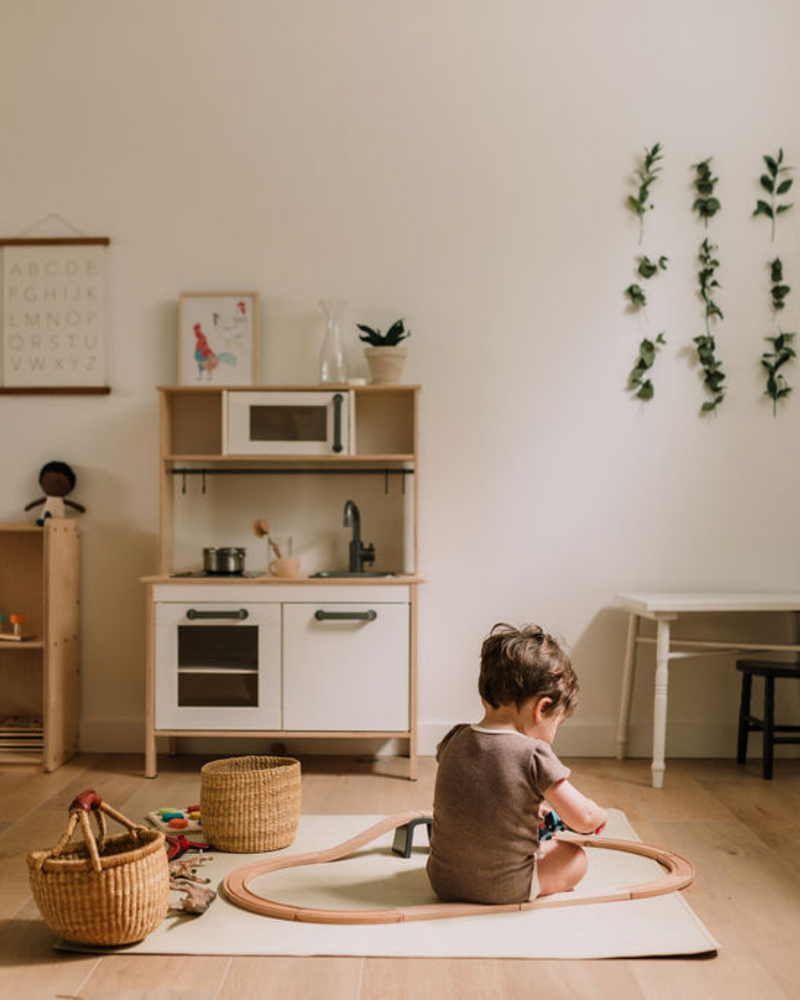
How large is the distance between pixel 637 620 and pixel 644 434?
27.8 inches

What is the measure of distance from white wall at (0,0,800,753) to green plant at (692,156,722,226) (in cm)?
4

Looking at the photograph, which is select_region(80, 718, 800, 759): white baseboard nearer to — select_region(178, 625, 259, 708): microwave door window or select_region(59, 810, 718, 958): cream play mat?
select_region(178, 625, 259, 708): microwave door window

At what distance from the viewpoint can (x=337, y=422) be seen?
3.79 meters

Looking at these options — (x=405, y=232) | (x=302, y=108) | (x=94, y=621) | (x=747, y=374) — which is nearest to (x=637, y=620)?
(x=747, y=374)

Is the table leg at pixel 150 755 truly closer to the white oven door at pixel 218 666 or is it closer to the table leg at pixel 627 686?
the white oven door at pixel 218 666

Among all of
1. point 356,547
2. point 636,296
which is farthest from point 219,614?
point 636,296

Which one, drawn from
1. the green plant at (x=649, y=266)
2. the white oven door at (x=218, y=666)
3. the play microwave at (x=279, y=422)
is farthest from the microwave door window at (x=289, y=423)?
the green plant at (x=649, y=266)

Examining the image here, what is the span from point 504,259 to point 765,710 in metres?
1.90

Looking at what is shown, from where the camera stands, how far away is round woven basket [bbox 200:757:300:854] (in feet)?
8.98

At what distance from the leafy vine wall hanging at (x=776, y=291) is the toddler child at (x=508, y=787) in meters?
2.15

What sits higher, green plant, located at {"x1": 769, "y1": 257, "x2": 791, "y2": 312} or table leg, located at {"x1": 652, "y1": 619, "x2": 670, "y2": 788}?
green plant, located at {"x1": 769, "y1": 257, "x2": 791, "y2": 312}

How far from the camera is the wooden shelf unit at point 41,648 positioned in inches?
149

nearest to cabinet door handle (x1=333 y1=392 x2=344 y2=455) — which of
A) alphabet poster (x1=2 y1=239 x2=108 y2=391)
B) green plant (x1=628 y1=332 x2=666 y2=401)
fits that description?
alphabet poster (x1=2 y1=239 x2=108 y2=391)

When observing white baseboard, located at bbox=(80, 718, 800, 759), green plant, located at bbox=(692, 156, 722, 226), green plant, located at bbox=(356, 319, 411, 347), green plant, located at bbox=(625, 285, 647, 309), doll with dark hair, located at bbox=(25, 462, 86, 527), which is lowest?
white baseboard, located at bbox=(80, 718, 800, 759)
